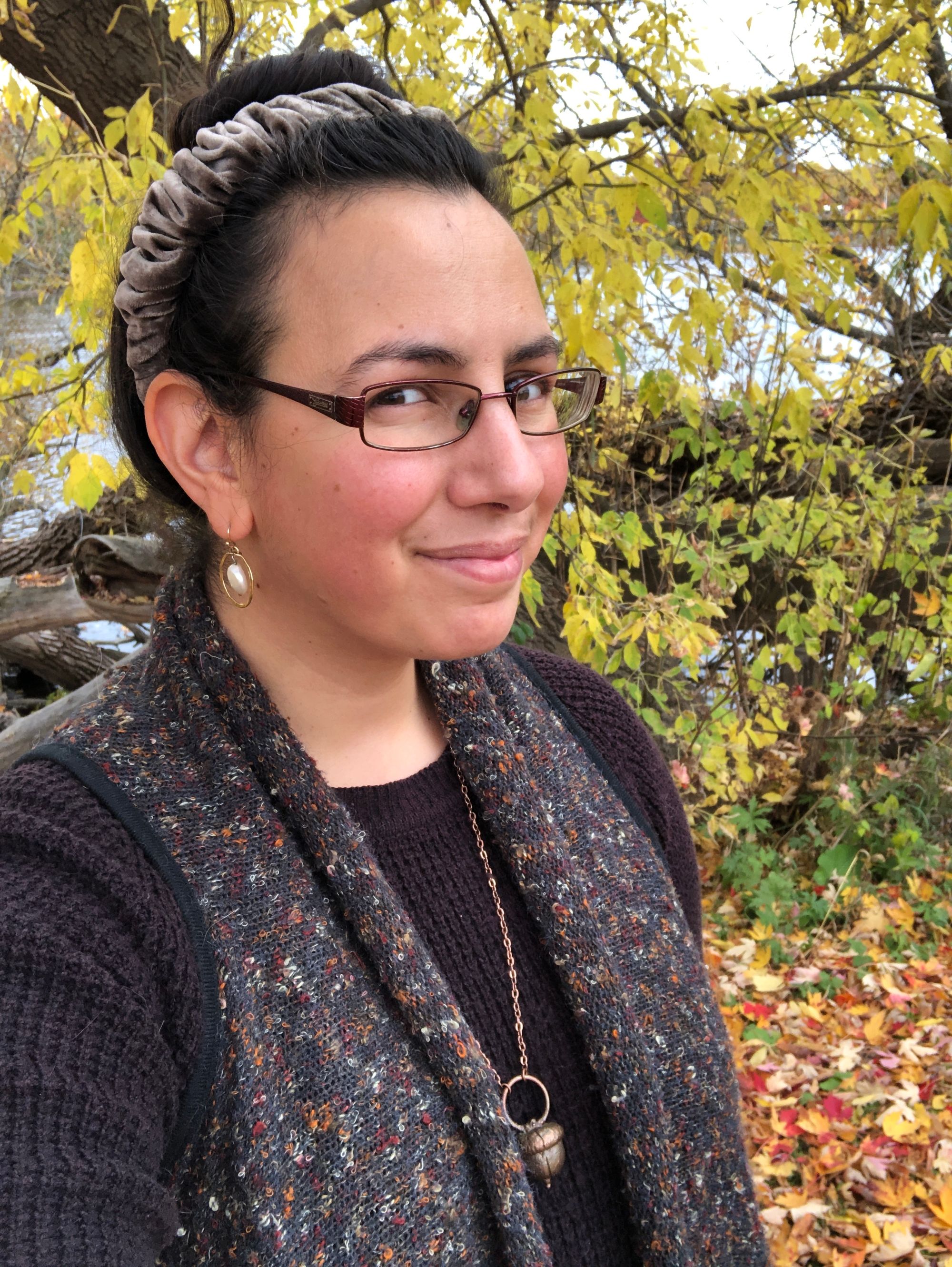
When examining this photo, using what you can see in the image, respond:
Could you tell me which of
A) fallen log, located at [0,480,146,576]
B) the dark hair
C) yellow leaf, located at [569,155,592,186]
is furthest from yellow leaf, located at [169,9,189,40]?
fallen log, located at [0,480,146,576]

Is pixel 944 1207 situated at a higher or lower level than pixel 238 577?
lower

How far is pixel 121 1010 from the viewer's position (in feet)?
3.29

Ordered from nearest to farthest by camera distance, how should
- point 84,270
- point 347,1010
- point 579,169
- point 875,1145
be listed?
point 347,1010 → point 84,270 → point 579,169 → point 875,1145

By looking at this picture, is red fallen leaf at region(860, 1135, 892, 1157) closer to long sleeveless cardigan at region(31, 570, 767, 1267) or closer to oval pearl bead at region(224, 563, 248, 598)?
long sleeveless cardigan at region(31, 570, 767, 1267)

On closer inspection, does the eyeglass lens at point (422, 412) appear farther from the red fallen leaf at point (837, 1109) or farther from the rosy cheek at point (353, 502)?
the red fallen leaf at point (837, 1109)

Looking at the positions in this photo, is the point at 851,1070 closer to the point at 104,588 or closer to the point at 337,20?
the point at 104,588

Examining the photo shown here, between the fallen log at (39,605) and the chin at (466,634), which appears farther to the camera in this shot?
the fallen log at (39,605)

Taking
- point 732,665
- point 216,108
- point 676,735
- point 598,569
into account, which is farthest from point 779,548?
point 216,108

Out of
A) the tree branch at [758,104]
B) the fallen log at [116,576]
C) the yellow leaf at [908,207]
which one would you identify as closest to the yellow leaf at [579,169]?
the tree branch at [758,104]

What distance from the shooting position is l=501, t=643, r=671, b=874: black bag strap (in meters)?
1.68

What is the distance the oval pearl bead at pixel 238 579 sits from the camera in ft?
4.45

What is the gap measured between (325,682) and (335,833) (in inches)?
9.6

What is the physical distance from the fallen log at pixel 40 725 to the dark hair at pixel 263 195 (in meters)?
1.95

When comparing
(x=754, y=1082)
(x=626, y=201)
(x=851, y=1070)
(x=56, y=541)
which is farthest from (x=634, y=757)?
(x=56, y=541)
